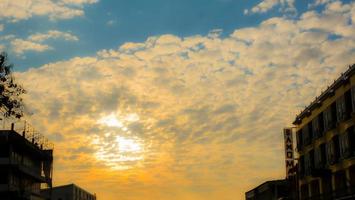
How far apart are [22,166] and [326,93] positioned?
122 ft

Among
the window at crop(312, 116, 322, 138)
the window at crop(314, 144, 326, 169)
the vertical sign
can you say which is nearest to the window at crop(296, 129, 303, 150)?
the vertical sign

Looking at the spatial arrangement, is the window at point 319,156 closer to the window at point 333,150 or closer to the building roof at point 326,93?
the window at point 333,150

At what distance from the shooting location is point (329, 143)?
2000 inches

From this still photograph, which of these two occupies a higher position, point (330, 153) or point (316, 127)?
point (316, 127)

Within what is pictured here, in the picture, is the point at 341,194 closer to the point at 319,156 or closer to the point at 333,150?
the point at 333,150

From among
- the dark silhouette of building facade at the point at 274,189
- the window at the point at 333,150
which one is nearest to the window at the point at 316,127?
the window at the point at 333,150

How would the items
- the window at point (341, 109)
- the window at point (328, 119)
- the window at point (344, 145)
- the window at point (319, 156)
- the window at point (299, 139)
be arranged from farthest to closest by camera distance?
the window at point (299, 139) → the window at point (319, 156) → the window at point (328, 119) → the window at point (341, 109) → the window at point (344, 145)

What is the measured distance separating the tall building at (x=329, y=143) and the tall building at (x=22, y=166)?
110 feet

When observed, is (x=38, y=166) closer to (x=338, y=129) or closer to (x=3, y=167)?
(x=3, y=167)

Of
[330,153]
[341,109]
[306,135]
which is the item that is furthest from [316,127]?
[341,109]

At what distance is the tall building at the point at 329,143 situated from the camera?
45.1 meters

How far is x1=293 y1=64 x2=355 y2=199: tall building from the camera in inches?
1777

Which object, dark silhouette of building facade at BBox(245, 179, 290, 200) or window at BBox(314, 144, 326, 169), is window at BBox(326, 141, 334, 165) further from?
dark silhouette of building facade at BBox(245, 179, 290, 200)

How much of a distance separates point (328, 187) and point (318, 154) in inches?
156
